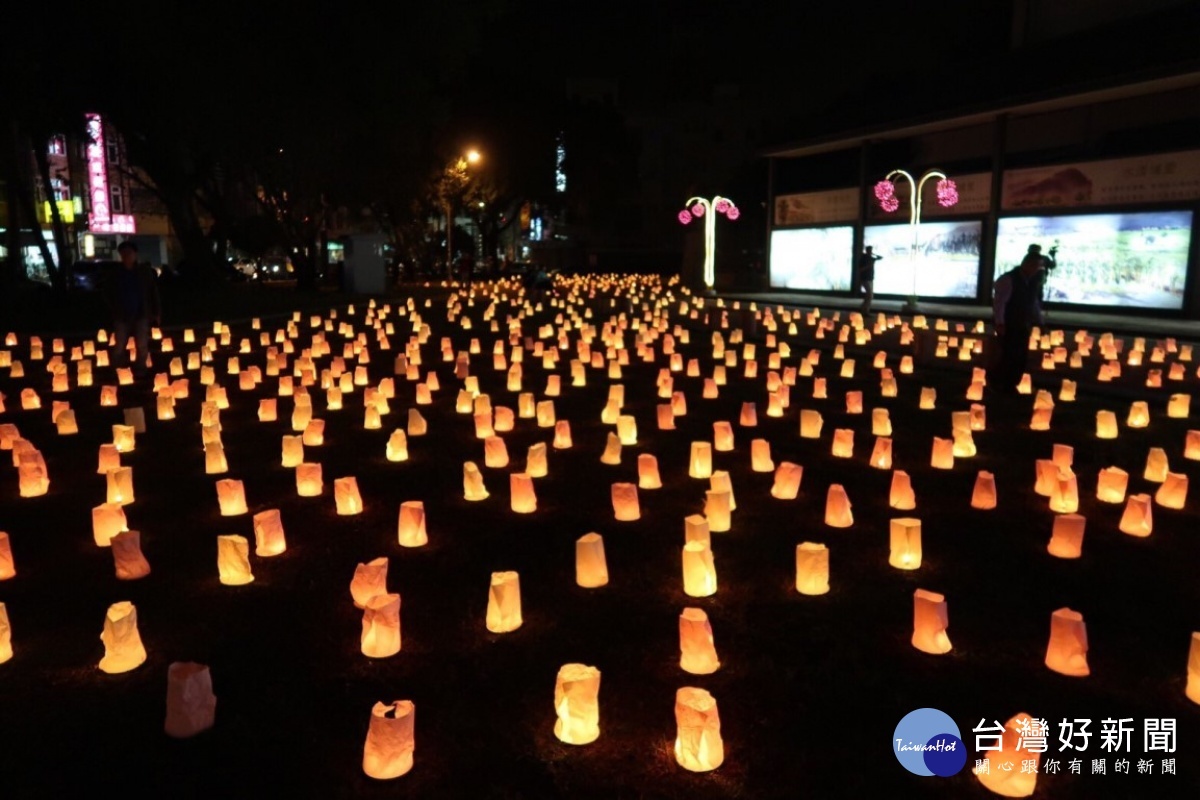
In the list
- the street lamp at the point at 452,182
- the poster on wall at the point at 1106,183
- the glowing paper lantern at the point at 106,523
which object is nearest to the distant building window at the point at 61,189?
the street lamp at the point at 452,182

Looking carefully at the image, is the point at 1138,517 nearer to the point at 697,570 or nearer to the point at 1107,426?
the point at 697,570

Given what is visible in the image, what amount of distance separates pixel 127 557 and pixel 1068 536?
5.01 m

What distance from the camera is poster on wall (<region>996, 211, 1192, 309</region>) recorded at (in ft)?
62.3

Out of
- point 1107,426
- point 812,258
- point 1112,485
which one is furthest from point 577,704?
point 812,258

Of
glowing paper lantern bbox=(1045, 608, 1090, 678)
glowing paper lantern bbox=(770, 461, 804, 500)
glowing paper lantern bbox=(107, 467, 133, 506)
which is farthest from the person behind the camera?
glowing paper lantern bbox=(770, 461, 804, 500)

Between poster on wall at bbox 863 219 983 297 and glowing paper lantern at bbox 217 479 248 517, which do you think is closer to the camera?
glowing paper lantern at bbox 217 479 248 517

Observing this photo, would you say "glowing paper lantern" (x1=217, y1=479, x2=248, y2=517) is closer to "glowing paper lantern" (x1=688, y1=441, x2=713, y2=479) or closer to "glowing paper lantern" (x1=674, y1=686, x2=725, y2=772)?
"glowing paper lantern" (x1=688, y1=441, x2=713, y2=479)

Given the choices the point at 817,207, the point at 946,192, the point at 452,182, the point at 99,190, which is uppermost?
the point at 99,190

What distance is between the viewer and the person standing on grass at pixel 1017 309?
371 inches

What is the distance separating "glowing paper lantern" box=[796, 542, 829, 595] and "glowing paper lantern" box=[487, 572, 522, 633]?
1421 mm

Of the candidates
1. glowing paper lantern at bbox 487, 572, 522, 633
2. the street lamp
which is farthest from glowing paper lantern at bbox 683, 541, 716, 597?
the street lamp

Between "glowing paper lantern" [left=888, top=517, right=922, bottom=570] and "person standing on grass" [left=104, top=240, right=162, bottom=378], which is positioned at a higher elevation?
"person standing on grass" [left=104, top=240, right=162, bottom=378]

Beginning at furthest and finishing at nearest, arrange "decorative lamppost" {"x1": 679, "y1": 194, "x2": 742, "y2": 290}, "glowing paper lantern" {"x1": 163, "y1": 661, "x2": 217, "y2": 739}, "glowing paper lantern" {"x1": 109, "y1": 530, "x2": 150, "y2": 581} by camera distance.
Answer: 1. "decorative lamppost" {"x1": 679, "y1": 194, "x2": 742, "y2": 290}
2. "glowing paper lantern" {"x1": 109, "y1": 530, "x2": 150, "y2": 581}
3. "glowing paper lantern" {"x1": 163, "y1": 661, "x2": 217, "y2": 739}

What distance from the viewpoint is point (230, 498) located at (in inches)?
223
